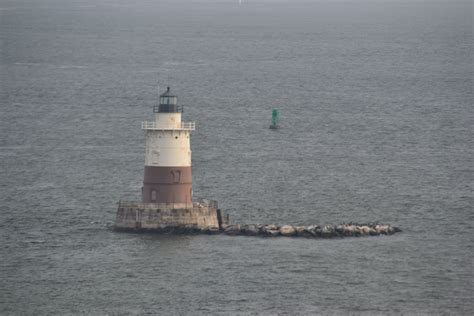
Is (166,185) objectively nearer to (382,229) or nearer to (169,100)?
(169,100)

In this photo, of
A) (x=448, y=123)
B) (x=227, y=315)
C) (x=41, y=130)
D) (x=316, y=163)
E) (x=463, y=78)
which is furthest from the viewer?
(x=463, y=78)

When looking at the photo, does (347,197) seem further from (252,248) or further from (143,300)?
(143,300)

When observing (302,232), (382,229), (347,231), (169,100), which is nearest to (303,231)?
(302,232)

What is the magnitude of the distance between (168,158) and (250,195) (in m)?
14.6

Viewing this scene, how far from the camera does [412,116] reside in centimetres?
13175

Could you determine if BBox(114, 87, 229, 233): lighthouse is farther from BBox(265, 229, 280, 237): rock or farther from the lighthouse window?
BBox(265, 229, 280, 237): rock

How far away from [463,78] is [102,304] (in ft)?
370

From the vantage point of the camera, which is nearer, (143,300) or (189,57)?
(143,300)

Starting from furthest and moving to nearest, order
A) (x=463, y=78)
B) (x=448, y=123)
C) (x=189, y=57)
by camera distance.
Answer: (x=189, y=57), (x=463, y=78), (x=448, y=123)

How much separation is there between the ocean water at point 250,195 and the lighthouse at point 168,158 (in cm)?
219

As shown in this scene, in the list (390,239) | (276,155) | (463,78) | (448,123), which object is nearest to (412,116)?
(448,123)

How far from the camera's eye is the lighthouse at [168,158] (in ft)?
243

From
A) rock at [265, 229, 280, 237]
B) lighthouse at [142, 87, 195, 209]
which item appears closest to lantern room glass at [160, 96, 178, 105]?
lighthouse at [142, 87, 195, 209]

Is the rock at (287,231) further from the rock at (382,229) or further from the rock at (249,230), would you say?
the rock at (382,229)
